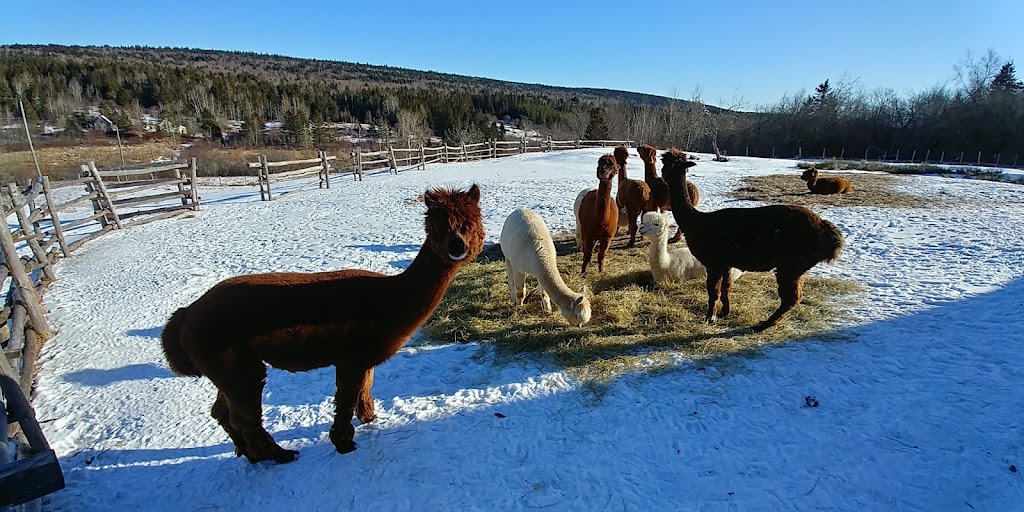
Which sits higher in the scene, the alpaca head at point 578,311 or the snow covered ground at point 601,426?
the alpaca head at point 578,311

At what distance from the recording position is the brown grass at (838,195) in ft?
45.4

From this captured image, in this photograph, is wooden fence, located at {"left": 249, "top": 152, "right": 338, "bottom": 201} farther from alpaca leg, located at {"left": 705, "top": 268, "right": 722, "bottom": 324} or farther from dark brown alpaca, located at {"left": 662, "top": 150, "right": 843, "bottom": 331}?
alpaca leg, located at {"left": 705, "top": 268, "right": 722, "bottom": 324}

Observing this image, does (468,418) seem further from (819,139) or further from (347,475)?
(819,139)

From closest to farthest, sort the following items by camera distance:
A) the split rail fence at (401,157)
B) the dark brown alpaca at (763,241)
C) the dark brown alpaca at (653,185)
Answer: the dark brown alpaca at (763,241), the dark brown alpaca at (653,185), the split rail fence at (401,157)

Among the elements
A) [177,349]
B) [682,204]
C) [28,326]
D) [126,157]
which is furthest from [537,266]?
[126,157]

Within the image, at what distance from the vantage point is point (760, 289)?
6512 mm

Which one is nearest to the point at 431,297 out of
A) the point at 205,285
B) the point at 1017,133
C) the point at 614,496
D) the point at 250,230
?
the point at 614,496

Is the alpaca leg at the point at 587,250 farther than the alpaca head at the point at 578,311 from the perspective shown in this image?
Yes

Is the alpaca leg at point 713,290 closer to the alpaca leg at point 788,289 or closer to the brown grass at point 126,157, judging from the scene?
the alpaca leg at point 788,289

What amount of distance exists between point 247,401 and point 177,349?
60cm

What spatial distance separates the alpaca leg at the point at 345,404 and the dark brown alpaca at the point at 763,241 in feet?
13.3

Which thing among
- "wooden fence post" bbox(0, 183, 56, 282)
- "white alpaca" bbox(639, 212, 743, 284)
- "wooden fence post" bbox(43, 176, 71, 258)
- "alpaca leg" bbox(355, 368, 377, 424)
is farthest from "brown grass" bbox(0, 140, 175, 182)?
"white alpaca" bbox(639, 212, 743, 284)

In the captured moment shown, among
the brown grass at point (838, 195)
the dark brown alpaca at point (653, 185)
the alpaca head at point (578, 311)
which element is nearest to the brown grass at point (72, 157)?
the dark brown alpaca at point (653, 185)

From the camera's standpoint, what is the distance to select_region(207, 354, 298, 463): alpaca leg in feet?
9.38
